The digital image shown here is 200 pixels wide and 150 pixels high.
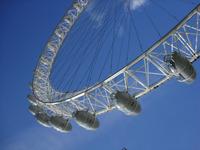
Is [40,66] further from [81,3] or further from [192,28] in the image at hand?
[192,28]

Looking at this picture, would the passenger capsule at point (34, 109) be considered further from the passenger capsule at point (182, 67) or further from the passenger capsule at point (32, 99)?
the passenger capsule at point (182, 67)

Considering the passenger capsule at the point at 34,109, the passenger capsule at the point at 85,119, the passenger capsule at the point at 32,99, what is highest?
the passenger capsule at the point at 85,119

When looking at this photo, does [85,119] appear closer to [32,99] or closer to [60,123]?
[60,123]

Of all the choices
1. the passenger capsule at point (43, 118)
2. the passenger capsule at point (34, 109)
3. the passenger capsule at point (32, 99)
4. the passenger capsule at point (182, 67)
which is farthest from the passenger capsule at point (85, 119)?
the passenger capsule at point (32, 99)

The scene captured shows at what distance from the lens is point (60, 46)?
35.7 meters

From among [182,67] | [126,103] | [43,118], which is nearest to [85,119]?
[126,103]

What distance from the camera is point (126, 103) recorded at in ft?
68.6

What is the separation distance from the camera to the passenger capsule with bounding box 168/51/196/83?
779 inches

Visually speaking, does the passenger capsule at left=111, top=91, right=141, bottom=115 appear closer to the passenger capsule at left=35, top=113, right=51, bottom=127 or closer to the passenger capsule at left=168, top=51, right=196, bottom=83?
the passenger capsule at left=168, top=51, right=196, bottom=83

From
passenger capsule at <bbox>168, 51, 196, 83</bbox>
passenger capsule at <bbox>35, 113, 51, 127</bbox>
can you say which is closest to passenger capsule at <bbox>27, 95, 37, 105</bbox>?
passenger capsule at <bbox>35, 113, 51, 127</bbox>

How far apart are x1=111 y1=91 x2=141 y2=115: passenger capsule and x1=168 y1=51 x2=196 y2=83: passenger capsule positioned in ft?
8.60

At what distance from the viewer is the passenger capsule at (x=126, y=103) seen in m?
20.9

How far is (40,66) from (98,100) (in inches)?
519

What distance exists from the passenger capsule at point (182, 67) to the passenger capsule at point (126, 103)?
2620 mm
